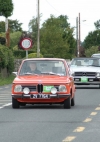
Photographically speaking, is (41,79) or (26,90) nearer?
(26,90)

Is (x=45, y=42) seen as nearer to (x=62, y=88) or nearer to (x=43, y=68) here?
(x=43, y=68)

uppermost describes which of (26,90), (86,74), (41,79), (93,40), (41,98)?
(41,79)

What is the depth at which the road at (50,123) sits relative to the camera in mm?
13188

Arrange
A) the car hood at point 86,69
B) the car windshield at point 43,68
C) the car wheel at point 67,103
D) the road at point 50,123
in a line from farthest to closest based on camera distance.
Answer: the car hood at point 86,69 → the car windshield at point 43,68 → the car wheel at point 67,103 → the road at point 50,123

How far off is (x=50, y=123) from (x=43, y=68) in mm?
5573

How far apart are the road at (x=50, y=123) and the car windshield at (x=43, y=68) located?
1.00m

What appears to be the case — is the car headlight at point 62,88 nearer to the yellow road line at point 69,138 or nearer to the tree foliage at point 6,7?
the yellow road line at point 69,138

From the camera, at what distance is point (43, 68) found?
21453 mm

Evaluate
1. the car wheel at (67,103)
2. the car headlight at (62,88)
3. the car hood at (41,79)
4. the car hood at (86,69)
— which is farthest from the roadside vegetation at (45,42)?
the car headlight at (62,88)

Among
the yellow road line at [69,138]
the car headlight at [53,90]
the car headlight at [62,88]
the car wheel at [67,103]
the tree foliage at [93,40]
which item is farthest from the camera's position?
the tree foliage at [93,40]

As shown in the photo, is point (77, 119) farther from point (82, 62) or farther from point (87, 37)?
point (87, 37)

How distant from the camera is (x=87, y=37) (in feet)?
639

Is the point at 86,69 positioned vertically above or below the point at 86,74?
above

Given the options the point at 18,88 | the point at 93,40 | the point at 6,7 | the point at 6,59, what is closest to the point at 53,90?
the point at 18,88
